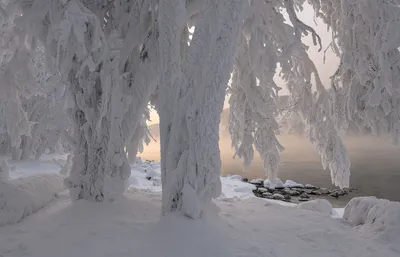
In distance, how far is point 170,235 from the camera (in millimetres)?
4102

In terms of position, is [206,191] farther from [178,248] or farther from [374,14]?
[374,14]

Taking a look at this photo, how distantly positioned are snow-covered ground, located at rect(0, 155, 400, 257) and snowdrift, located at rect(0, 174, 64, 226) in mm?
180

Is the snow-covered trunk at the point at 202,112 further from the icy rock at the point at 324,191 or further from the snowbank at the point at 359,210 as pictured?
the icy rock at the point at 324,191

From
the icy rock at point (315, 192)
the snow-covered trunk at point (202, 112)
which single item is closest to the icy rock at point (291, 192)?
the icy rock at point (315, 192)

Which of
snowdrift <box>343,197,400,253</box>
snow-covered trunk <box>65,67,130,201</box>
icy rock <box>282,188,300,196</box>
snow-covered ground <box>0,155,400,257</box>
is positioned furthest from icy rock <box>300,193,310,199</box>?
snow-covered trunk <box>65,67,130,201</box>

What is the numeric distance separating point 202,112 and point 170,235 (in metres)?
1.65

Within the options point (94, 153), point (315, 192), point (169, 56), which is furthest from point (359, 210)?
point (315, 192)

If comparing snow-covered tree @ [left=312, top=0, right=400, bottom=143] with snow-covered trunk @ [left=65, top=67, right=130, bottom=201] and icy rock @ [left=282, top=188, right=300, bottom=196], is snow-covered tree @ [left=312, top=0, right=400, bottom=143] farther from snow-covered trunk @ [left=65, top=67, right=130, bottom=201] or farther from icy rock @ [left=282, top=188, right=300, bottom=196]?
icy rock @ [left=282, top=188, right=300, bottom=196]

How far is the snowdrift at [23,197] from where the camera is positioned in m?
4.82

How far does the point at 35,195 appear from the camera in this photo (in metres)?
5.62

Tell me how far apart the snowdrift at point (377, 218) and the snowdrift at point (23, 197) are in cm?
518

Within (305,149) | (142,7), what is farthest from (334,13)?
(305,149)

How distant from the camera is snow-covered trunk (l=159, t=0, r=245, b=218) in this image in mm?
4535

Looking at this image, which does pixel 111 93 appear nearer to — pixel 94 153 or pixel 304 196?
pixel 94 153
